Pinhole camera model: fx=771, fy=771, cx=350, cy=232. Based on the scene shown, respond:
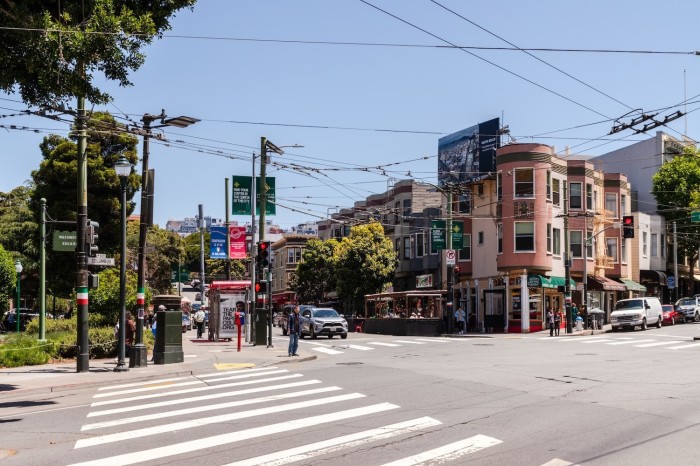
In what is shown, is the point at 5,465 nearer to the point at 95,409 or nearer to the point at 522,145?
the point at 95,409

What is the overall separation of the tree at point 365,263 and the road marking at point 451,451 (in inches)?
2042

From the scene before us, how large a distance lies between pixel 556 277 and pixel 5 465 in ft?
148

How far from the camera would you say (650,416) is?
496 inches

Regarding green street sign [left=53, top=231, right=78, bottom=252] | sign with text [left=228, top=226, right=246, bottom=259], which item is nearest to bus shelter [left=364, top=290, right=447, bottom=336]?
sign with text [left=228, top=226, right=246, bottom=259]

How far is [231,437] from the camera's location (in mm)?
10977

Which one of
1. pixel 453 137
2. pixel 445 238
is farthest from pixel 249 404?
pixel 453 137

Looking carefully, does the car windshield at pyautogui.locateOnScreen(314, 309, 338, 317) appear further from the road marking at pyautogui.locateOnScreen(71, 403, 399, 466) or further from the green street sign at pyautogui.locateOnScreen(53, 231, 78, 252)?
the road marking at pyautogui.locateOnScreen(71, 403, 399, 466)

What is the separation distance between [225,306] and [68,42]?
86.3ft

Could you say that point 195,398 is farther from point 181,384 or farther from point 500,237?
point 500,237

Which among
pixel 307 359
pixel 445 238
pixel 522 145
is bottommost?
pixel 307 359

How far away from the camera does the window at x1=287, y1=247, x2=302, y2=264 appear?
9262 centimetres

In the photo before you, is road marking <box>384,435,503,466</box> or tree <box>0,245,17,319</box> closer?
road marking <box>384,435,503,466</box>

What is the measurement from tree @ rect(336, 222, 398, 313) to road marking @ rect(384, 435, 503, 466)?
5188cm

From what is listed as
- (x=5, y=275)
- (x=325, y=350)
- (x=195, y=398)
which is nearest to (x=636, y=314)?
(x=325, y=350)
